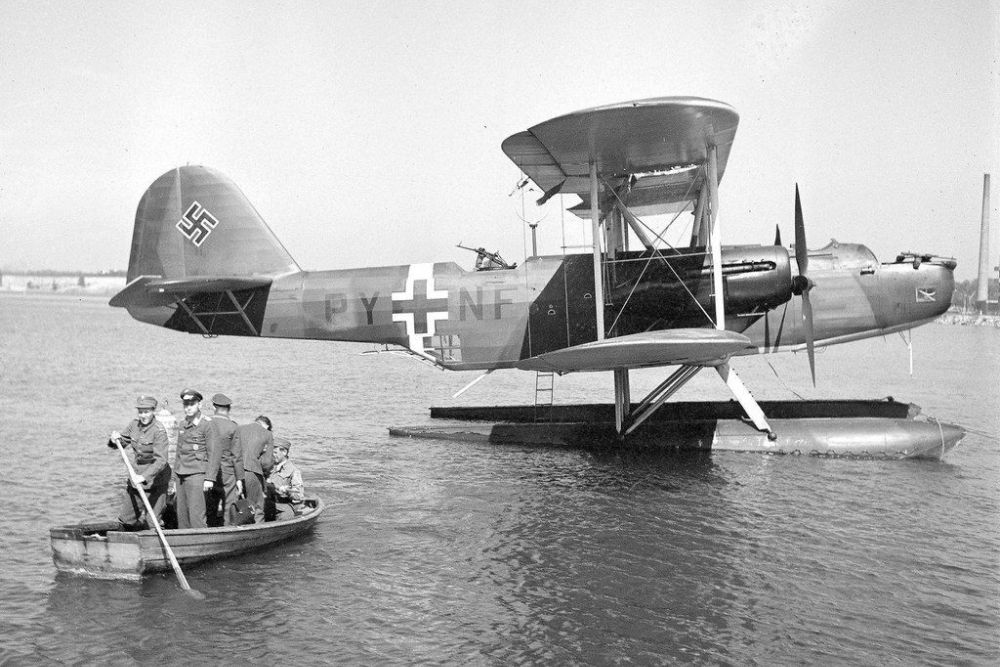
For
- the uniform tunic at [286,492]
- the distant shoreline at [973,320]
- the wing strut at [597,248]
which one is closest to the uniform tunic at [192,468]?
the uniform tunic at [286,492]

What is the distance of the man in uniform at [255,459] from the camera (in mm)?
9859

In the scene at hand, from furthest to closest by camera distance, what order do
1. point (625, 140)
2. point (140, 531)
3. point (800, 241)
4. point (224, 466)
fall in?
1. point (800, 241)
2. point (625, 140)
3. point (224, 466)
4. point (140, 531)

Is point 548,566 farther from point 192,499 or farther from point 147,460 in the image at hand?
point 147,460

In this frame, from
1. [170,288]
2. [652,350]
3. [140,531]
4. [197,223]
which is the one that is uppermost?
[197,223]

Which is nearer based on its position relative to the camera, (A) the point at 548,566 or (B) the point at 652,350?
(A) the point at 548,566

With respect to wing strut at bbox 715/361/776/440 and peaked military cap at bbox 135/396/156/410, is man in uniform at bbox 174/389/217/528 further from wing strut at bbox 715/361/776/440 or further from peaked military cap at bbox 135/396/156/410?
wing strut at bbox 715/361/776/440

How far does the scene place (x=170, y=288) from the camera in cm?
1502

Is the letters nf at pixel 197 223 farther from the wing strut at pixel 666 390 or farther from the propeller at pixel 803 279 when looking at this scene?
the propeller at pixel 803 279

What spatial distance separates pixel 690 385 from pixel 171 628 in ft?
83.8

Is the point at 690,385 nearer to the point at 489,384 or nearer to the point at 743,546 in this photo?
the point at 489,384

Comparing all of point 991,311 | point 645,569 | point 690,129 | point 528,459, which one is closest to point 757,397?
point 528,459

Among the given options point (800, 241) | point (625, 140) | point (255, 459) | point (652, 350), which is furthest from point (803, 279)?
point (255, 459)

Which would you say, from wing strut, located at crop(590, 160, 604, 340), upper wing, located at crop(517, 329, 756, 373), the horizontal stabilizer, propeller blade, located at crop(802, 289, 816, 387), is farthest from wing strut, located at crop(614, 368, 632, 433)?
the horizontal stabilizer

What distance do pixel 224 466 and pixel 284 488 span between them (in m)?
1.55
